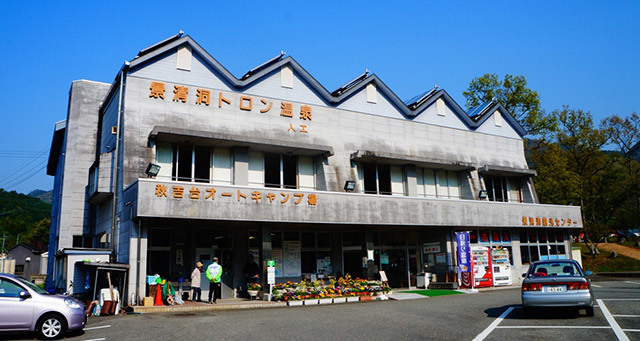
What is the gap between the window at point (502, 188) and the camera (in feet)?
102

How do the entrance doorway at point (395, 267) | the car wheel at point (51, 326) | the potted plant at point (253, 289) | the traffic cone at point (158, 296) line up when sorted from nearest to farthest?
the car wheel at point (51, 326) < the traffic cone at point (158, 296) < the potted plant at point (253, 289) < the entrance doorway at point (395, 267)

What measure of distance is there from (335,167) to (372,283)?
631 cm

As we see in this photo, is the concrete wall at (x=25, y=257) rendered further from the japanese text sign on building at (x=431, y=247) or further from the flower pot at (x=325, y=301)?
the flower pot at (x=325, y=301)

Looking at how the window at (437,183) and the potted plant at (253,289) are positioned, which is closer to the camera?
the potted plant at (253,289)

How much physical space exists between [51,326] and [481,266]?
2075 cm

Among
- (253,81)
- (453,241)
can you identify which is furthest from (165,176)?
(453,241)

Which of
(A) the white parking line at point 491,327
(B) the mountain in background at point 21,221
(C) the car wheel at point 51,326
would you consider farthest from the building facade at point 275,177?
(B) the mountain in background at point 21,221

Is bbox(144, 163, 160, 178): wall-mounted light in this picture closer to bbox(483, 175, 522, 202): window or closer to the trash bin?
the trash bin

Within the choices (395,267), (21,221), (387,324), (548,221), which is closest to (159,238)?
(387,324)

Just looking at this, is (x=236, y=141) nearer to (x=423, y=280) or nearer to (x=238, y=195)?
(x=238, y=195)

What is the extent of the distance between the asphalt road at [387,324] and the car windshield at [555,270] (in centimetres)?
109

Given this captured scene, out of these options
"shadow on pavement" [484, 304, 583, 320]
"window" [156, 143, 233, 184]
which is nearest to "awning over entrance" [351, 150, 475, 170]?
"window" [156, 143, 233, 184]

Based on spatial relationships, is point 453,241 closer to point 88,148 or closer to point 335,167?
point 335,167

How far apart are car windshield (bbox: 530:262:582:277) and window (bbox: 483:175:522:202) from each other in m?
18.3
